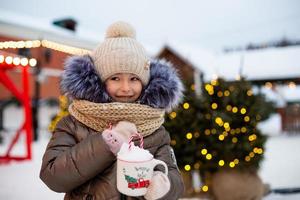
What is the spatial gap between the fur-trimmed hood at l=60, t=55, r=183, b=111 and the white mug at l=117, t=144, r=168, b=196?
1.15ft

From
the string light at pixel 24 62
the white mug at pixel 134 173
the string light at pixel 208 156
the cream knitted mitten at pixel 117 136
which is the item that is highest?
the string light at pixel 24 62

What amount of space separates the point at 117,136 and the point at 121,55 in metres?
0.35

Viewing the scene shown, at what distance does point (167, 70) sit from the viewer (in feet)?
4.82

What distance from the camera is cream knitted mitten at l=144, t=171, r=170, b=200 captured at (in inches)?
42.3

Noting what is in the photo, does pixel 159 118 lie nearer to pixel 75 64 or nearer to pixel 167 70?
pixel 167 70

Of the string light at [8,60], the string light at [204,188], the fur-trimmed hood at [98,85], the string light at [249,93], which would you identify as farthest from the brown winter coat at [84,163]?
the string light at [8,60]

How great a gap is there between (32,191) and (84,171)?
9.65 ft

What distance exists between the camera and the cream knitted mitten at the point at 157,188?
3.53 ft

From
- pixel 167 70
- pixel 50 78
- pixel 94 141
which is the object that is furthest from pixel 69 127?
pixel 50 78

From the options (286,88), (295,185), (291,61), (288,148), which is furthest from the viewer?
(291,61)

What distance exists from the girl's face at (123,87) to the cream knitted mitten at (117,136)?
181 millimetres

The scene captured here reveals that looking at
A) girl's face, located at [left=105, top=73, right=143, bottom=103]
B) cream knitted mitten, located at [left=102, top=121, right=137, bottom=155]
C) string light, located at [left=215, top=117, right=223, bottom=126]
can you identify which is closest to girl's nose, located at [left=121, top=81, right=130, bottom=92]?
girl's face, located at [left=105, top=73, right=143, bottom=103]

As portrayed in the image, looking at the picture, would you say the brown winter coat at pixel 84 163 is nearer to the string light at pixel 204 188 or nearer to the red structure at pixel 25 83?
the string light at pixel 204 188

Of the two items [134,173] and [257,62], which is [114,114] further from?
[257,62]
